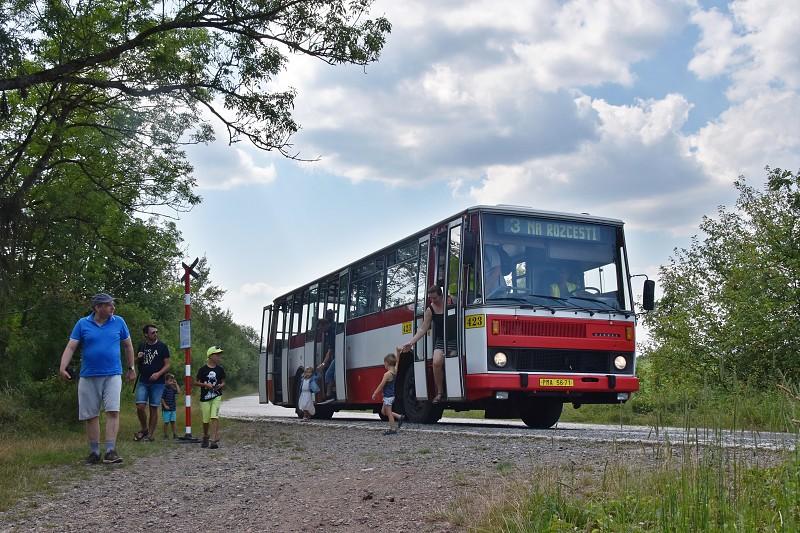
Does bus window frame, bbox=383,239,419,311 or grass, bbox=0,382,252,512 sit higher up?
bus window frame, bbox=383,239,419,311

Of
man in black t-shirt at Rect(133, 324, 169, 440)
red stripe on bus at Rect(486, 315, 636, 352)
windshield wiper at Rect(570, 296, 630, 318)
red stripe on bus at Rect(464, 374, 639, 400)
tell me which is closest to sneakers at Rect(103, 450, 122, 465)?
man in black t-shirt at Rect(133, 324, 169, 440)

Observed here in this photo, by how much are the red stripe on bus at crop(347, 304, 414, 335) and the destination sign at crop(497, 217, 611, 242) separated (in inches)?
106

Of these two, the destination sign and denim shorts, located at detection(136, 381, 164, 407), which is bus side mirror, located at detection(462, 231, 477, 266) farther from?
denim shorts, located at detection(136, 381, 164, 407)

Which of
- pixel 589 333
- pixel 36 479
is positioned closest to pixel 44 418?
pixel 36 479

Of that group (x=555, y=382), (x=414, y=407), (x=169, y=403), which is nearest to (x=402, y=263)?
(x=414, y=407)

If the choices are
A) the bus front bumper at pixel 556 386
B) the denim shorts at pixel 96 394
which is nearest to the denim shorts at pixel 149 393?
the denim shorts at pixel 96 394

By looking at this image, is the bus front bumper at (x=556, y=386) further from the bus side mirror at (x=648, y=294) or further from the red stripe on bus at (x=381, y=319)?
the red stripe on bus at (x=381, y=319)

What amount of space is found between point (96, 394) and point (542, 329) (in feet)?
20.7

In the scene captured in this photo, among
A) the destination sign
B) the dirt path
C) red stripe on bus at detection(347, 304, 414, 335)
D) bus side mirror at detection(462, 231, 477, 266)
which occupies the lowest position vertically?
the dirt path

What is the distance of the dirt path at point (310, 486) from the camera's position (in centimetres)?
681

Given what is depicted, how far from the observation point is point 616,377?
551 inches

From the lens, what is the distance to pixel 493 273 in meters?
13.7

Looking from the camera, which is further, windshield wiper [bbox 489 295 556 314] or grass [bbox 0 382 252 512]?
windshield wiper [bbox 489 295 556 314]

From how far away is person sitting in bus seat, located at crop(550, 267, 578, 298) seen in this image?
13891 mm
